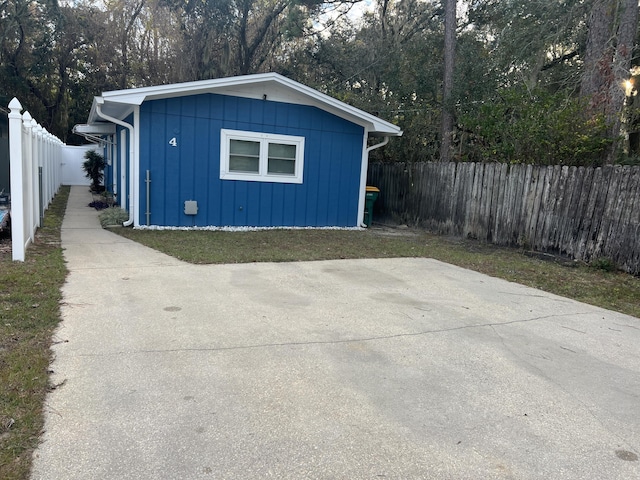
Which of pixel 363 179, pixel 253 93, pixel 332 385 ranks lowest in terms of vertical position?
pixel 332 385

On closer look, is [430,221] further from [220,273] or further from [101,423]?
[101,423]

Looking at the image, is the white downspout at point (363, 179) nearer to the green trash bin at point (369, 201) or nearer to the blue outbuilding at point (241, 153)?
the blue outbuilding at point (241, 153)

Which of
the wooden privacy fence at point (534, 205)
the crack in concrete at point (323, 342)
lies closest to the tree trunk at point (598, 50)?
the wooden privacy fence at point (534, 205)

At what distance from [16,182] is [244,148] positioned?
5257mm

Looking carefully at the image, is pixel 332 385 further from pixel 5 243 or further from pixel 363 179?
pixel 363 179

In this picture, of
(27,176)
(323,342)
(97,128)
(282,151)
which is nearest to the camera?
(323,342)

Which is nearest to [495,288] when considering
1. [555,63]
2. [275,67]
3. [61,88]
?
[555,63]

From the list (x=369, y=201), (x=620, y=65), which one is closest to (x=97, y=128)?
(x=369, y=201)

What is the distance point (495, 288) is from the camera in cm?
613

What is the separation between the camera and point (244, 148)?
10.6 meters

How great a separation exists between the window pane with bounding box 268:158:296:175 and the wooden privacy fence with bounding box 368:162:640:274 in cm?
347

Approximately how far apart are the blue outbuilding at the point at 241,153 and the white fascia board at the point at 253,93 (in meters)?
0.02

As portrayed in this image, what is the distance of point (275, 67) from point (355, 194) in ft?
41.5

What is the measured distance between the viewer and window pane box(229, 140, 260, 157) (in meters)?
Result: 10.5
